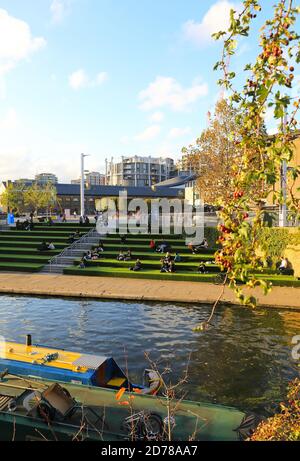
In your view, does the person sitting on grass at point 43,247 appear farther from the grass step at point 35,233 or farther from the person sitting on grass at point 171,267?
the person sitting on grass at point 171,267

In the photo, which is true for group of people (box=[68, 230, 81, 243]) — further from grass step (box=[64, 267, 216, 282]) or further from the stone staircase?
grass step (box=[64, 267, 216, 282])

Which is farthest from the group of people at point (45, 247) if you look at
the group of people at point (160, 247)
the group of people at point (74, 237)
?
the group of people at point (160, 247)

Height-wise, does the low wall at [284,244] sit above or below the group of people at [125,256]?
above

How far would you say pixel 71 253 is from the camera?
3428 centimetres

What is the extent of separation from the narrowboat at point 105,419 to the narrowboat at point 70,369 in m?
1.23

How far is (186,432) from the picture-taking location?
7.92 m

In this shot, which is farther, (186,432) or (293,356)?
(293,356)

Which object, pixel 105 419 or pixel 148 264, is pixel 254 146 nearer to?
pixel 105 419

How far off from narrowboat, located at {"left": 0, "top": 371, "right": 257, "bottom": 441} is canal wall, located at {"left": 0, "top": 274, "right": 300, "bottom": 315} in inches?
517

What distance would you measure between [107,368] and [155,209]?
42.6 m

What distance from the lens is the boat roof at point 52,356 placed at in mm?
10851

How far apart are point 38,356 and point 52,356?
1.79 ft
